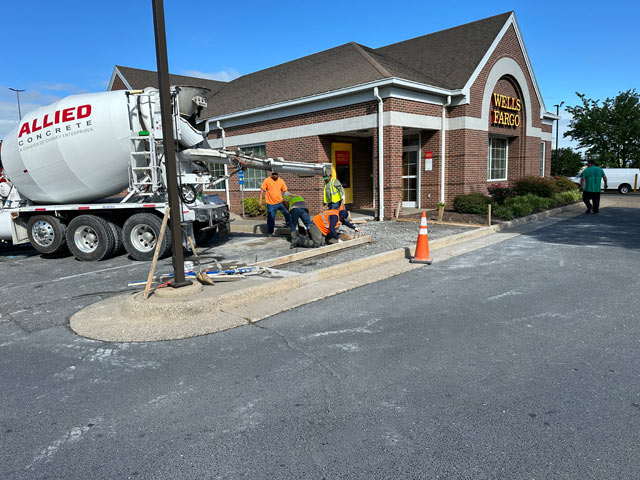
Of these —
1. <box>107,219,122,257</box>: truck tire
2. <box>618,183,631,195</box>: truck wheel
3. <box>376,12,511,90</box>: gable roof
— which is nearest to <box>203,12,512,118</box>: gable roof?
<box>376,12,511,90</box>: gable roof

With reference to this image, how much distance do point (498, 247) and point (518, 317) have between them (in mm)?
5166

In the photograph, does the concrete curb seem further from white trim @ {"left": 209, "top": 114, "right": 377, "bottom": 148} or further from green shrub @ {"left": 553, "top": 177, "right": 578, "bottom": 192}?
green shrub @ {"left": 553, "top": 177, "right": 578, "bottom": 192}

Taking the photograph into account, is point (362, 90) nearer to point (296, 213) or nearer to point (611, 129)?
point (296, 213)

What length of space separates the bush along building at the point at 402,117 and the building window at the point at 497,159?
0.05 metres

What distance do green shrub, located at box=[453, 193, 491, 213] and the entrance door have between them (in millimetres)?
2128

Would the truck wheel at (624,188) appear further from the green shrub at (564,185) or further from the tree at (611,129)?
the green shrub at (564,185)

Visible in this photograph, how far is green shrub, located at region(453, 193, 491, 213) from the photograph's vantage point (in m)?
14.6

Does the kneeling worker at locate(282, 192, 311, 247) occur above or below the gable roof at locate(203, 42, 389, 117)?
below

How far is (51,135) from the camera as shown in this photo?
9789 mm

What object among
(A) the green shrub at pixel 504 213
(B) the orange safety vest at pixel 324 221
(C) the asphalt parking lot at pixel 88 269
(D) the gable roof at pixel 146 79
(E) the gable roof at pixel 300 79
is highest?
(D) the gable roof at pixel 146 79

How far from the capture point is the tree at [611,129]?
35562 mm

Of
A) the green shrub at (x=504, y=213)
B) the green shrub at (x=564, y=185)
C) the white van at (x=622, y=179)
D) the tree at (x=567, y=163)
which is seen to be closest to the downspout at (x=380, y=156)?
the green shrub at (x=504, y=213)

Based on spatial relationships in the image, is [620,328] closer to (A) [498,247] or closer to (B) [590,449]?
(B) [590,449]

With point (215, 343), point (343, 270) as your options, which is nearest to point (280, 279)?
point (343, 270)
